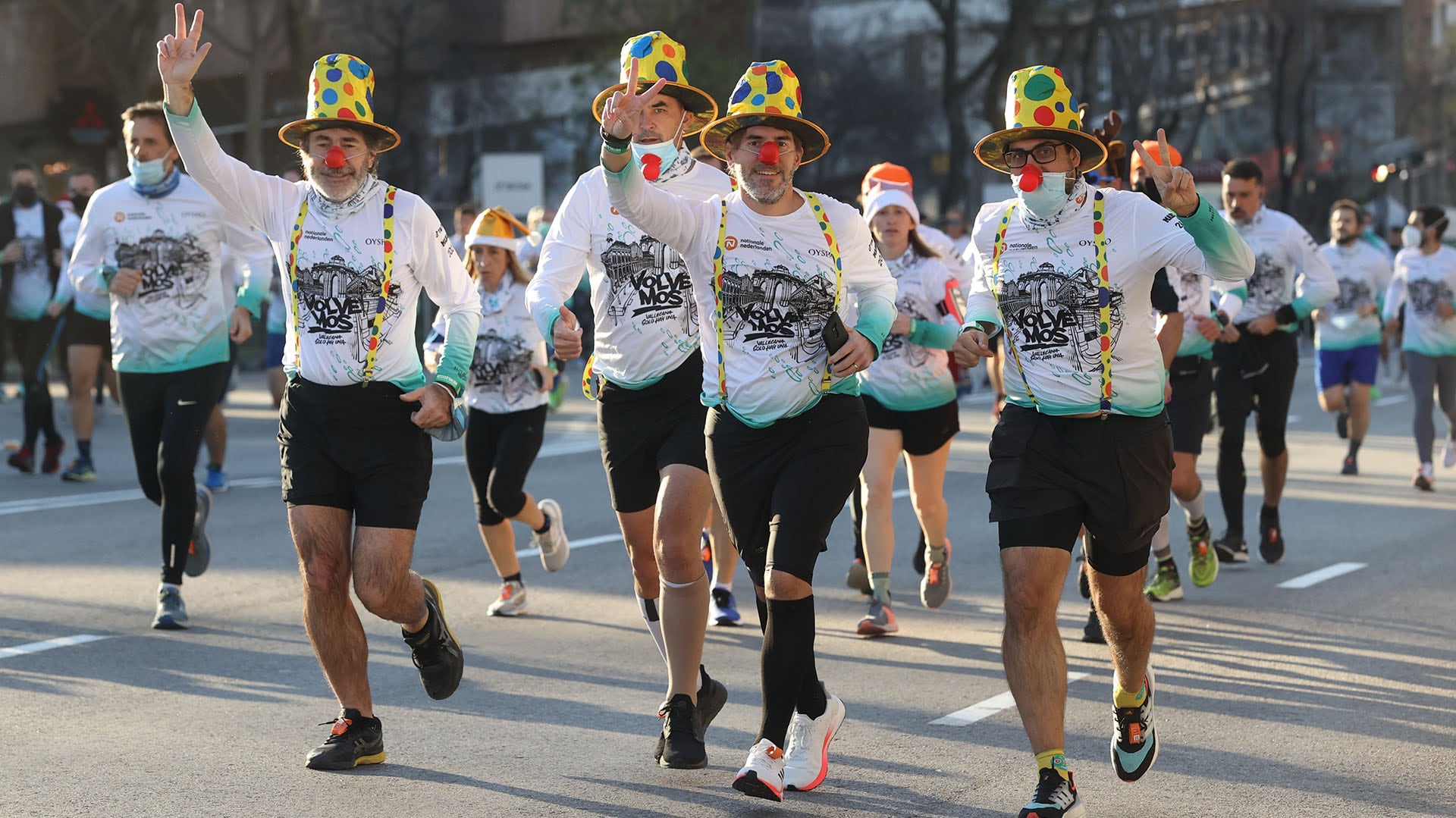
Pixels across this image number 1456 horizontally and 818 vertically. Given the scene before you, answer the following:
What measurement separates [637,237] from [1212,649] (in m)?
3.37

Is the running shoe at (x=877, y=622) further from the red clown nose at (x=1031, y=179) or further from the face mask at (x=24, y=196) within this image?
the face mask at (x=24, y=196)

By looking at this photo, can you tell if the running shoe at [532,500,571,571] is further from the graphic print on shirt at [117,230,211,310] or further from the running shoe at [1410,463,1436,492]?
the running shoe at [1410,463,1436,492]

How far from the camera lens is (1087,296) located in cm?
566

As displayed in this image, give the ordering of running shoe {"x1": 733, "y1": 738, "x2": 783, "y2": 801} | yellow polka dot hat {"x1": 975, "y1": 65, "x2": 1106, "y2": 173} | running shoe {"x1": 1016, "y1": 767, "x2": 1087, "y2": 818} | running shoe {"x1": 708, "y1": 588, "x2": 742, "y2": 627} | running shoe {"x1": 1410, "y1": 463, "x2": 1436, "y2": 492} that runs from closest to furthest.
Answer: running shoe {"x1": 1016, "y1": 767, "x2": 1087, "y2": 818}, running shoe {"x1": 733, "y1": 738, "x2": 783, "y2": 801}, yellow polka dot hat {"x1": 975, "y1": 65, "x2": 1106, "y2": 173}, running shoe {"x1": 708, "y1": 588, "x2": 742, "y2": 627}, running shoe {"x1": 1410, "y1": 463, "x2": 1436, "y2": 492}

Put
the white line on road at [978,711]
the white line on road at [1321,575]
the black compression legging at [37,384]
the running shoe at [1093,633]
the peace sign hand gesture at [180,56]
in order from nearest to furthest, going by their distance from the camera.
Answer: the peace sign hand gesture at [180,56] < the white line on road at [978,711] < the running shoe at [1093,633] < the white line on road at [1321,575] < the black compression legging at [37,384]

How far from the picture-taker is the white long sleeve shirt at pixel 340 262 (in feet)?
19.9

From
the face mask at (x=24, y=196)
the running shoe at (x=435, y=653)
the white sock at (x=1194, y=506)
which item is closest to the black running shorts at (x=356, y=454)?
the running shoe at (x=435, y=653)

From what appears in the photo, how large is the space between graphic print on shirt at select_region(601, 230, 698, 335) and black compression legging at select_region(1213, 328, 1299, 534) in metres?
5.04

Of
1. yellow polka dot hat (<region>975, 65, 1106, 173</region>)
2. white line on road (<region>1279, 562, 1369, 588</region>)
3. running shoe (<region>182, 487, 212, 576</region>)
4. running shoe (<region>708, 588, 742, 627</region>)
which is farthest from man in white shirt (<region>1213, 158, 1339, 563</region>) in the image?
running shoe (<region>182, 487, 212, 576</region>)

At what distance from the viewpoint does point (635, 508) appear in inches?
256

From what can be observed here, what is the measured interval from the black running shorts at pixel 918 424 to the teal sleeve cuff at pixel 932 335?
288 centimetres

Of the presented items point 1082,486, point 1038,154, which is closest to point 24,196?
point 1038,154

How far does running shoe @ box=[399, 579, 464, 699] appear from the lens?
6332mm

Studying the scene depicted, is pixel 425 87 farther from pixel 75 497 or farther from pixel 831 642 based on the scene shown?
pixel 831 642
